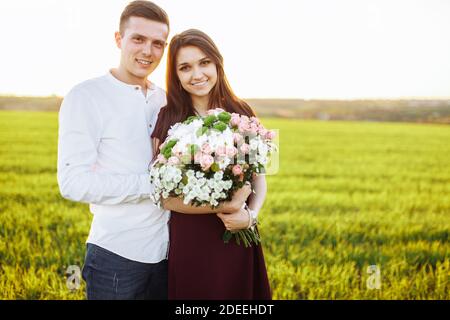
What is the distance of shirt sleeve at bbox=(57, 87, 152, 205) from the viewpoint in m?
2.49

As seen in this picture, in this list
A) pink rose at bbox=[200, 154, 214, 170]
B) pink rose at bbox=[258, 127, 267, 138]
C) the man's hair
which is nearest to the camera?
pink rose at bbox=[200, 154, 214, 170]

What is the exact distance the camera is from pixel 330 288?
4484 millimetres

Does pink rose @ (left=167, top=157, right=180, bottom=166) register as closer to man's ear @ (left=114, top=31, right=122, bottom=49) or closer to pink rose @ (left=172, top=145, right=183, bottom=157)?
pink rose @ (left=172, top=145, right=183, bottom=157)

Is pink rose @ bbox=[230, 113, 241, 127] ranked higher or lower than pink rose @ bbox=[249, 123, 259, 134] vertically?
higher

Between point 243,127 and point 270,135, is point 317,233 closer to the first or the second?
point 270,135

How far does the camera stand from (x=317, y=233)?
612cm

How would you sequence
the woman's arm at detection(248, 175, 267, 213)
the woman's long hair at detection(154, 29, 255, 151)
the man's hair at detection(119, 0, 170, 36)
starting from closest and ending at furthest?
1. the man's hair at detection(119, 0, 170, 36)
2. the woman's long hair at detection(154, 29, 255, 151)
3. the woman's arm at detection(248, 175, 267, 213)

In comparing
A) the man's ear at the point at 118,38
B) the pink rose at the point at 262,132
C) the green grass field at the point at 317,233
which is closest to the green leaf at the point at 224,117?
the pink rose at the point at 262,132

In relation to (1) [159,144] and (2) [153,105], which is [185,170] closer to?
(1) [159,144]

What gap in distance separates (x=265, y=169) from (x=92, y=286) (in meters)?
1.32

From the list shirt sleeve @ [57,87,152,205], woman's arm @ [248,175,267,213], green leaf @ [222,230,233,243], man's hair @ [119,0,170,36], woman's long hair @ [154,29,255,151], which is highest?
man's hair @ [119,0,170,36]

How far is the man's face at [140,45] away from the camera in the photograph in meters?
2.78

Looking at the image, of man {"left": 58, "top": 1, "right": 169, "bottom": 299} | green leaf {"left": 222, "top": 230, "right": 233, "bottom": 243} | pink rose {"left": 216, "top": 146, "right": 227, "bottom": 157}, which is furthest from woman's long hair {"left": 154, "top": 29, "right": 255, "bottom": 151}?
green leaf {"left": 222, "top": 230, "right": 233, "bottom": 243}
